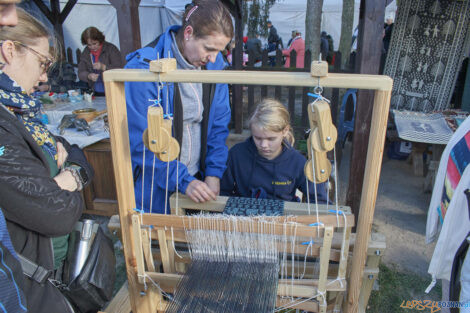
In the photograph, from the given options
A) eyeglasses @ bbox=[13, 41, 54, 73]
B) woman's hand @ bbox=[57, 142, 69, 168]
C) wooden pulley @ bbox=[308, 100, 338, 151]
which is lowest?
woman's hand @ bbox=[57, 142, 69, 168]

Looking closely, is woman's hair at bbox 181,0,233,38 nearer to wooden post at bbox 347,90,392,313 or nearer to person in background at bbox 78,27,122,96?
wooden post at bbox 347,90,392,313

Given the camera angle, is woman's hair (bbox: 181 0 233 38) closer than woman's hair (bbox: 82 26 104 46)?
Yes

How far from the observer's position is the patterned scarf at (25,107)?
973mm

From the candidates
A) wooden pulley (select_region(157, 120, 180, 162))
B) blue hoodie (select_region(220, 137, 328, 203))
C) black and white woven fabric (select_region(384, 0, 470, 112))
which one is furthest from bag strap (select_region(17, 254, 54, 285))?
black and white woven fabric (select_region(384, 0, 470, 112))

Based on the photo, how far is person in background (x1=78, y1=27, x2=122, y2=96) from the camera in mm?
4199

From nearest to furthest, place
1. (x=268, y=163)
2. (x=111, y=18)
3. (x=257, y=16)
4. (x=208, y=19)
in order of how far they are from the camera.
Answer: (x=208, y=19), (x=268, y=163), (x=111, y=18), (x=257, y=16)

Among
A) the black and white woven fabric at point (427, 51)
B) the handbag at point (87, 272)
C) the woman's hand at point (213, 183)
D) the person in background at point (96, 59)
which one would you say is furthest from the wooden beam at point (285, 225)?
the black and white woven fabric at point (427, 51)

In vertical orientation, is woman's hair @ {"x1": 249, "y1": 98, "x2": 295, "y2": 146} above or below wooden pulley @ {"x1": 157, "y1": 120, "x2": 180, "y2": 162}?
below

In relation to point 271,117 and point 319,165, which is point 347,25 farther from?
point 319,165

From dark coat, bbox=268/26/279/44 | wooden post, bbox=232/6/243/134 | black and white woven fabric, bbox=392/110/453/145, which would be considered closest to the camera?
black and white woven fabric, bbox=392/110/453/145

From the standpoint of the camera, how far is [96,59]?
4.36m

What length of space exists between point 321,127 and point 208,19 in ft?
2.28

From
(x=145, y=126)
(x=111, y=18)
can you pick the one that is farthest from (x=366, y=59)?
(x=111, y=18)

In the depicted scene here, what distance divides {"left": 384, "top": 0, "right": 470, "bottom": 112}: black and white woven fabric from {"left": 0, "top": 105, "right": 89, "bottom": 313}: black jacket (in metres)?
4.70
